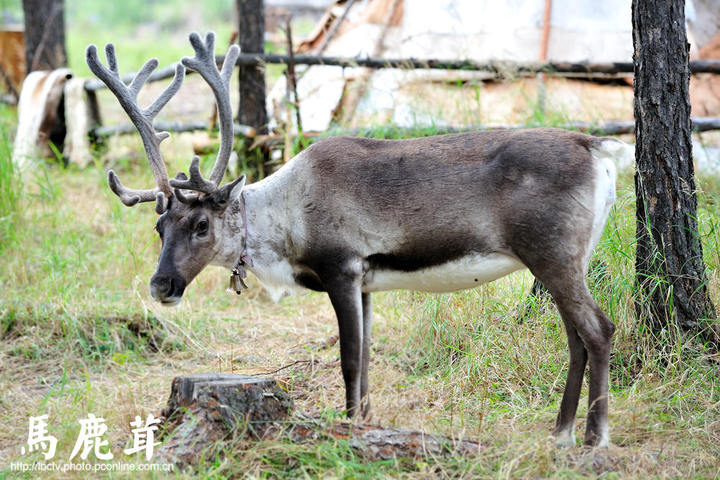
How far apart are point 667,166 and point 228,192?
2503 mm

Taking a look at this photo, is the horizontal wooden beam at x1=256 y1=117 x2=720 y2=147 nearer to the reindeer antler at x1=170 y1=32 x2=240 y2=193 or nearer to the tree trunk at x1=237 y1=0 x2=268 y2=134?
the tree trunk at x1=237 y1=0 x2=268 y2=134

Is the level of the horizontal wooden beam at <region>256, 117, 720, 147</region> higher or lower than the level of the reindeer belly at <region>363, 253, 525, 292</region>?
higher

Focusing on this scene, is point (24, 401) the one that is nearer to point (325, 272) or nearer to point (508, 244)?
point (325, 272)

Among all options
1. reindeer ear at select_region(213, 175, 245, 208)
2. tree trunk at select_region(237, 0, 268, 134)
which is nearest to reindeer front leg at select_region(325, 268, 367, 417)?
reindeer ear at select_region(213, 175, 245, 208)

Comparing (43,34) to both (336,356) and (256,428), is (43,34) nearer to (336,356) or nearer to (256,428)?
(336,356)

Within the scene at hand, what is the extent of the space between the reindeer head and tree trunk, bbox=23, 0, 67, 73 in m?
7.05

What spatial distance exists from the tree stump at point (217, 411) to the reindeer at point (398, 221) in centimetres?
55

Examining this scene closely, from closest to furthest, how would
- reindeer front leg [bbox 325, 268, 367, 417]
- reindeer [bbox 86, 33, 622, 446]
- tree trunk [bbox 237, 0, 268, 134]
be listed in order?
reindeer [bbox 86, 33, 622, 446]
reindeer front leg [bbox 325, 268, 367, 417]
tree trunk [bbox 237, 0, 268, 134]

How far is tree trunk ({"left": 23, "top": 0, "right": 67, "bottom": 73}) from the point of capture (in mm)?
10781

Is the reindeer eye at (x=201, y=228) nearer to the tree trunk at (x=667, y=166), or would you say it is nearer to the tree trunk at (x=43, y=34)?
the tree trunk at (x=667, y=166)

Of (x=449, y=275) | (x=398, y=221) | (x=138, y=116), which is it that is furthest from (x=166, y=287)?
Result: (x=449, y=275)

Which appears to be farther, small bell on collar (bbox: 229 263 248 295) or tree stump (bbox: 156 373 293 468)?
small bell on collar (bbox: 229 263 248 295)

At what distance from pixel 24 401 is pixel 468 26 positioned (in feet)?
21.8

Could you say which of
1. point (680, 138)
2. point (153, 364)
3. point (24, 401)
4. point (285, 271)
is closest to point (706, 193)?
point (680, 138)
